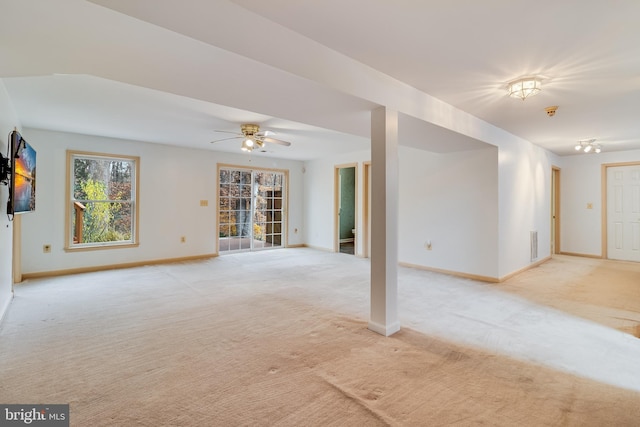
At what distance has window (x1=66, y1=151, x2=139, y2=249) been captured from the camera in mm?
5176

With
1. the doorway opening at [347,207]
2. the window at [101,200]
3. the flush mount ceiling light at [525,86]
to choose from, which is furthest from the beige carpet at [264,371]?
the doorway opening at [347,207]

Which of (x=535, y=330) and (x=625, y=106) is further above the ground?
(x=625, y=106)

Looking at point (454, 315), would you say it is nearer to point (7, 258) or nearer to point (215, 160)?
point (7, 258)

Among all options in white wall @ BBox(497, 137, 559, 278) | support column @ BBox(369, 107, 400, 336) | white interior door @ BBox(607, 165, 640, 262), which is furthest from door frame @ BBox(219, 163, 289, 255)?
white interior door @ BBox(607, 165, 640, 262)

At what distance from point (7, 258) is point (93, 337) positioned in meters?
1.81

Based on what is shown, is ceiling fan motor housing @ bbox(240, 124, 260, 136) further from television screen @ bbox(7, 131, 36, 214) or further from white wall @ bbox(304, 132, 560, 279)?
white wall @ bbox(304, 132, 560, 279)

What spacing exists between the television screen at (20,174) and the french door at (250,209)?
3635 millimetres

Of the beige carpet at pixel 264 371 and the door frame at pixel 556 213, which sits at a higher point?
the door frame at pixel 556 213

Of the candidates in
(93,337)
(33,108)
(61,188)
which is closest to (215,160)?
(61,188)

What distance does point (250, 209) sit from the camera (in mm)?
7395

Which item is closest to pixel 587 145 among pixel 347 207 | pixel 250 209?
pixel 347 207

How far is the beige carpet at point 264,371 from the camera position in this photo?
→ 66.1 inches

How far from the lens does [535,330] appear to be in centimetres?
282
